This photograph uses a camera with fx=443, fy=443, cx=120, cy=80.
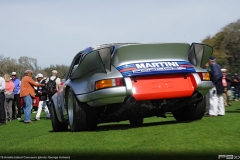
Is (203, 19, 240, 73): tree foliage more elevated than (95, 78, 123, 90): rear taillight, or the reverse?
(95, 78, 123, 90): rear taillight

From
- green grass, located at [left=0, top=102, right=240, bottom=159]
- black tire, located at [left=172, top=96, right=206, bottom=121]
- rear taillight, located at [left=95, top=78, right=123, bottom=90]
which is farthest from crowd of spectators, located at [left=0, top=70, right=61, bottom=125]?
rear taillight, located at [left=95, top=78, right=123, bottom=90]

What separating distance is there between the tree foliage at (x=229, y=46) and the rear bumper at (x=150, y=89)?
162ft

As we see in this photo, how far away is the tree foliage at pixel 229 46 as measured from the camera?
5603 centimetres

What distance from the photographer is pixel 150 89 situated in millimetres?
6871

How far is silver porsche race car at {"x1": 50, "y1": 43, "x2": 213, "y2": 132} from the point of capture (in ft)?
22.4

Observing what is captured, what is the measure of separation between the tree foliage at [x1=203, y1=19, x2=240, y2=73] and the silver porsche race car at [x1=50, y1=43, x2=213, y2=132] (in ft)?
161

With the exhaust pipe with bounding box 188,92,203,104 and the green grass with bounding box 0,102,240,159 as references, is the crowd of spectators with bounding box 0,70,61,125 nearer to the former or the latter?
the green grass with bounding box 0,102,240,159

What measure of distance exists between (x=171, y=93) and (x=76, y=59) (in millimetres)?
2452

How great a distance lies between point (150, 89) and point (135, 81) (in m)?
0.27

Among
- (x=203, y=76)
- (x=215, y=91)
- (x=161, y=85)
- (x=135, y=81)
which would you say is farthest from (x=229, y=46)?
(x=135, y=81)

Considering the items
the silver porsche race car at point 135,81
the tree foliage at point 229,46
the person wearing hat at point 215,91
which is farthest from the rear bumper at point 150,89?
the tree foliage at point 229,46

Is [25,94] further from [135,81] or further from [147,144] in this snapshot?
[147,144]

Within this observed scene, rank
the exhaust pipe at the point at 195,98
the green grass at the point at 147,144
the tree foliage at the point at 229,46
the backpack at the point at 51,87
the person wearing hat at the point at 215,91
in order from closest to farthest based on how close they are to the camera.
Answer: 1. the green grass at the point at 147,144
2. the exhaust pipe at the point at 195,98
3. the person wearing hat at the point at 215,91
4. the backpack at the point at 51,87
5. the tree foliage at the point at 229,46

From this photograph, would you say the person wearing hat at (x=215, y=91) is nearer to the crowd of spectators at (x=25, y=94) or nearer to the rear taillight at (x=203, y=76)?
the rear taillight at (x=203, y=76)
